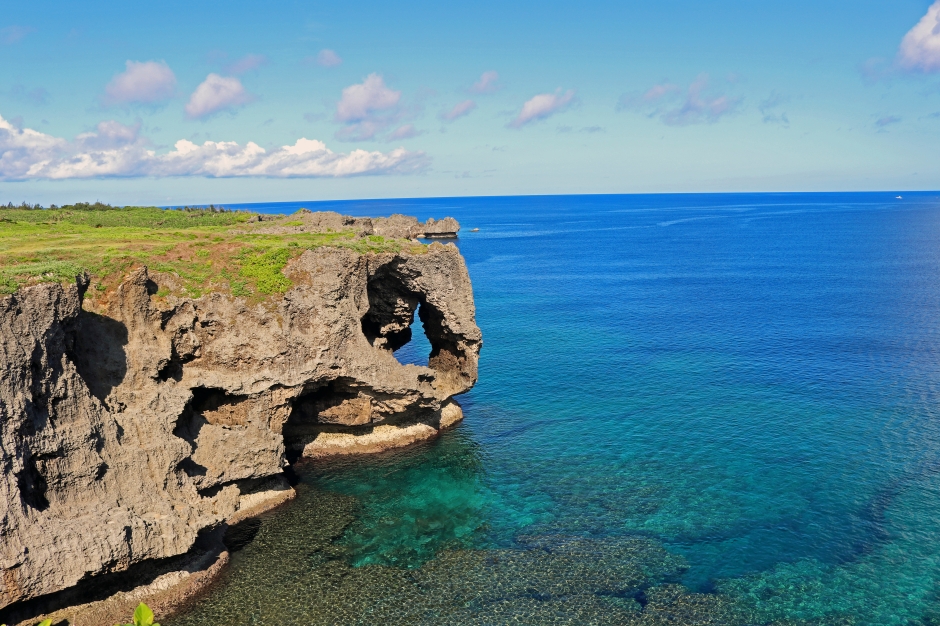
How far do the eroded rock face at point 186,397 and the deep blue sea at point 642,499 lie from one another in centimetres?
349

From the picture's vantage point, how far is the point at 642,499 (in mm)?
36406

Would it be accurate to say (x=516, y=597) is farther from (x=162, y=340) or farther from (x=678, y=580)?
(x=162, y=340)

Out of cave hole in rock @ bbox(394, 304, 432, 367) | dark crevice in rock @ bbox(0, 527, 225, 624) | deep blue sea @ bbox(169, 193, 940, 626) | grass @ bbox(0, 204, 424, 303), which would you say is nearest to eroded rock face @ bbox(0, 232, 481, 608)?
grass @ bbox(0, 204, 424, 303)

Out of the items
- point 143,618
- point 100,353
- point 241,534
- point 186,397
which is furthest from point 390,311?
point 143,618

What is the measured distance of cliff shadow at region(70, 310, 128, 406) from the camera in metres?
29.9

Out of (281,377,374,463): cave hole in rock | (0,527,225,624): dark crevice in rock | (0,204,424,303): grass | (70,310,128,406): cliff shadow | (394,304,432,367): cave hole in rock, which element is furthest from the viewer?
(394,304,432,367): cave hole in rock

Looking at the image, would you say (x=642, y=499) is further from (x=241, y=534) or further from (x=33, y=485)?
(x=33, y=485)

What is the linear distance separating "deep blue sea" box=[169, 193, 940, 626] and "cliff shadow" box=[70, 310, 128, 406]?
413 inches

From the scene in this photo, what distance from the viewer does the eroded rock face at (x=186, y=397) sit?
2494 cm

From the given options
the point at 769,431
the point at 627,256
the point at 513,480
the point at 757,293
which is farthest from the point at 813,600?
the point at 627,256

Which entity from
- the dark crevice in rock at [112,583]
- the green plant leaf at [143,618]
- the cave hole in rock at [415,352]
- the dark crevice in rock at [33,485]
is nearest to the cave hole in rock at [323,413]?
the dark crevice in rock at [112,583]

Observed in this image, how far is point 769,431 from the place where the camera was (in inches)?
1812

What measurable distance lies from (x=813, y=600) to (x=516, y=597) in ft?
42.4

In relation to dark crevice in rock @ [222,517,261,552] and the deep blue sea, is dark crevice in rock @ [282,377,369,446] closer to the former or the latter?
the deep blue sea
